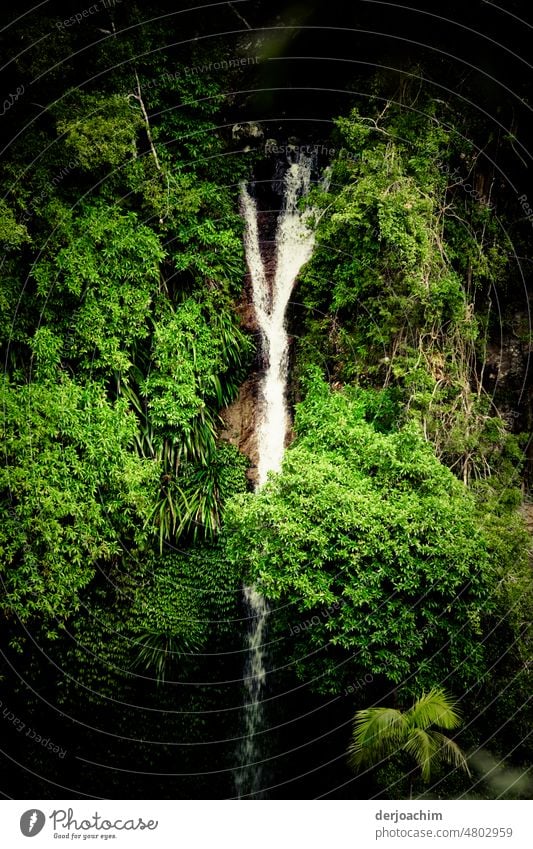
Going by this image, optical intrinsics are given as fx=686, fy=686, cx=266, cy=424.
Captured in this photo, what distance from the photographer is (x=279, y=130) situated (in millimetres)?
12820

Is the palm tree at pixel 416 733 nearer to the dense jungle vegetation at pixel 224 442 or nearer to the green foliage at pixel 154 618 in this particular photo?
the dense jungle vegetation at pixel 224 442

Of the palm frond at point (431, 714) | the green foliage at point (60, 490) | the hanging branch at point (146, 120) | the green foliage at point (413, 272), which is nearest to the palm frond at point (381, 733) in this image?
the palm frond at point (431, 714)

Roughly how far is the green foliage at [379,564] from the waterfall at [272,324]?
2.35 metres

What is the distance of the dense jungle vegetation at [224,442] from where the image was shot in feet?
28.1

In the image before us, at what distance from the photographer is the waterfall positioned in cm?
1116

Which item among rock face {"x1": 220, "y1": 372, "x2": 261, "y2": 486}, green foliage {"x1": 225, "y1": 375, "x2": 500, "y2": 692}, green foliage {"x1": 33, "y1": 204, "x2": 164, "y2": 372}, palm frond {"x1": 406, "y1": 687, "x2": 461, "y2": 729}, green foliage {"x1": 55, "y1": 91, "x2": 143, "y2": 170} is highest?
green foliage {"x1": 55, "y1": 91, "x2": 143, "y2": 170}

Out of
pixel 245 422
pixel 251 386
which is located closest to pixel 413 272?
pixel 251 386

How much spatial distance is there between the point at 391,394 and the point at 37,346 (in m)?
5.19

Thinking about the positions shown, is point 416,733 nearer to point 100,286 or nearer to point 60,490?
point 60,490

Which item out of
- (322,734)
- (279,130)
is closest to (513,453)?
(322,734)

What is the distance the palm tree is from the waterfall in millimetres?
3301

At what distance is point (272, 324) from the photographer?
41.1 ft

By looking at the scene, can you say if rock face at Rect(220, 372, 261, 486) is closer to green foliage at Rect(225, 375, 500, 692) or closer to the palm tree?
green foliage at Rect(225, 375, 500, 692)

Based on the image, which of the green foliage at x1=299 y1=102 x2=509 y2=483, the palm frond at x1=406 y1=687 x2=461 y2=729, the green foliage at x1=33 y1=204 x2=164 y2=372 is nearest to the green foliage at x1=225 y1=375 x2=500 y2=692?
the palm frond at x1=406 y1=687 x2=461 y2=729
